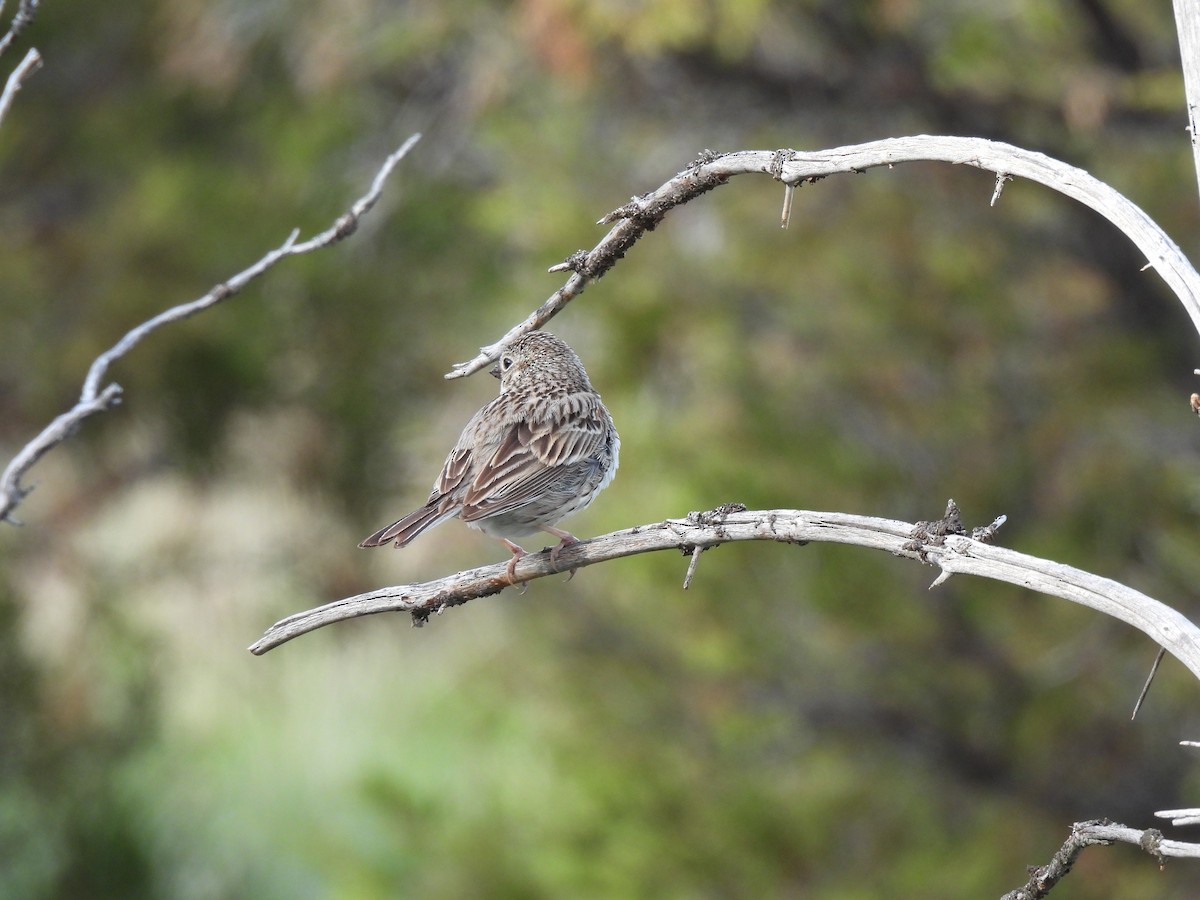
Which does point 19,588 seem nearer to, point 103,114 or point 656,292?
point 103,114

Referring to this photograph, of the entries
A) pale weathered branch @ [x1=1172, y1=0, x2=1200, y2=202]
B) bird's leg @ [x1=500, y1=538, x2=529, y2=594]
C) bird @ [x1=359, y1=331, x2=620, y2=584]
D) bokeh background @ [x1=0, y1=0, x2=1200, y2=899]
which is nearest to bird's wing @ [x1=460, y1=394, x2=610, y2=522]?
bird @ [x1=359, y1=331, x2=620, y2=584]

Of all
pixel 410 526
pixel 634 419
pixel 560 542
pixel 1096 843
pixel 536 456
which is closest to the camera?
pixel 1096 843

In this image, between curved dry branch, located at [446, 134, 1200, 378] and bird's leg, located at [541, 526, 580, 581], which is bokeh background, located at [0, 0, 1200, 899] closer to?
bird's leg, located at [541, 526, 580, 581]

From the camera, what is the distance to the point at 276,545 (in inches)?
437

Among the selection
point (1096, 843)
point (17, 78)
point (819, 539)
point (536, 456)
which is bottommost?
point (1096, 843)

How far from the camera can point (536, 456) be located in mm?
3736

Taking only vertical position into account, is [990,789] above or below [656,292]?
below

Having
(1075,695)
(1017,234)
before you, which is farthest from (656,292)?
(1075,695)

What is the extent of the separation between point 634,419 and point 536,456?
19.9 ft

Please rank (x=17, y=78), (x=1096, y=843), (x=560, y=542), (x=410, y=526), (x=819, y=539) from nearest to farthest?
(x=1096, y=843), (x=819, y=539), (x=17, y=78), (x=410, y=526), (x=560, y=542)

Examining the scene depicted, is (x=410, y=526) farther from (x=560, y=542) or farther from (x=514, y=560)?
(x=514, y=560)

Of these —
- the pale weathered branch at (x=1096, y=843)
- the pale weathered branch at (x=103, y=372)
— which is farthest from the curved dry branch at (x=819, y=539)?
the pale weathered branch at (x=103, y=372)

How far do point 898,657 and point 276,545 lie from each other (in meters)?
4.96

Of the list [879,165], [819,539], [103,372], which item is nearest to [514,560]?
[819,539]
